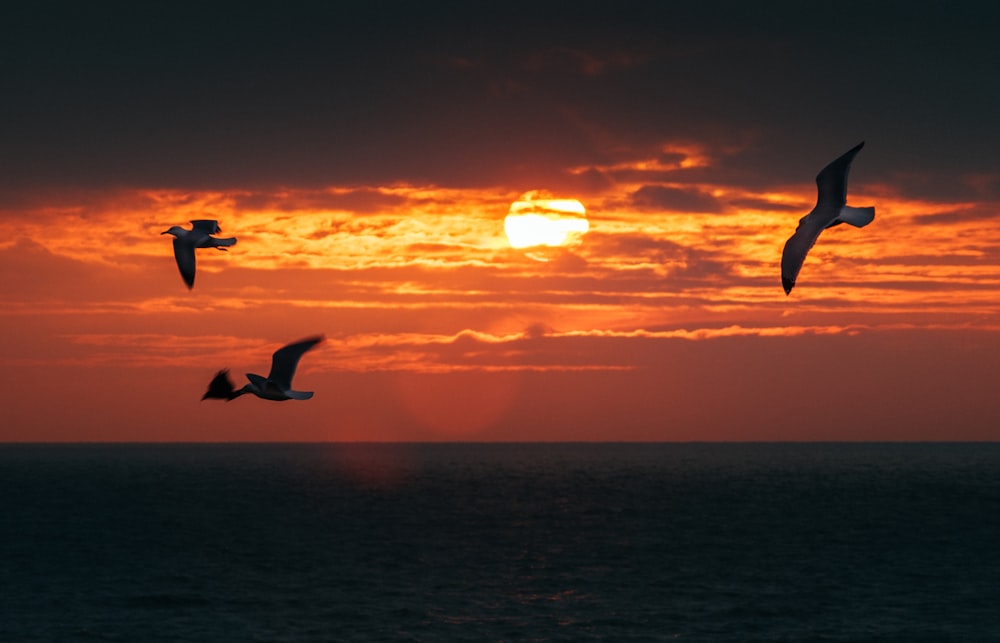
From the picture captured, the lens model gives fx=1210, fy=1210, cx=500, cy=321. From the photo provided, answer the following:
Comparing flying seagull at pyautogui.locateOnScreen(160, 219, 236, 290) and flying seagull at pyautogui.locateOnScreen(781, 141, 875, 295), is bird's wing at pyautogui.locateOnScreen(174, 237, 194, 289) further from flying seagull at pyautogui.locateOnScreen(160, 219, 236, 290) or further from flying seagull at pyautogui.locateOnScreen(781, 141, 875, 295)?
flying seagull at pyautogui.locateOnScreen(781, 141, 875, 295)

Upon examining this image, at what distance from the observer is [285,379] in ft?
108

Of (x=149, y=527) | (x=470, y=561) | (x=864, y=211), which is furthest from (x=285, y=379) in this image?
(x=149, y=527)

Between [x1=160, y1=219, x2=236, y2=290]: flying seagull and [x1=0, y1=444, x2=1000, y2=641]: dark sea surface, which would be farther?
[x1=0, y1=444, x2=1000, y2=641]: dark sea surface

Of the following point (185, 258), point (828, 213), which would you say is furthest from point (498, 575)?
point (828, 213)

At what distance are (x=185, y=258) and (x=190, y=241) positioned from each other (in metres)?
0.61

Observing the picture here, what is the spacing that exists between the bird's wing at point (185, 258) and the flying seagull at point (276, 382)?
403 centimetres

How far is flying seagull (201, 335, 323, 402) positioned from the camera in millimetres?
30344

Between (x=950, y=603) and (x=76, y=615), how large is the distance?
2685 inches

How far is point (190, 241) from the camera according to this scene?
34.5 m

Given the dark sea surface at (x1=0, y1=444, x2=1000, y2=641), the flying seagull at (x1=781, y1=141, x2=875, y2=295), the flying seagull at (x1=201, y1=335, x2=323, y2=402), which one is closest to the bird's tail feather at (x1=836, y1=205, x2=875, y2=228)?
the flying seagull at (x1=781, y1=141, x2=875, y2=295)

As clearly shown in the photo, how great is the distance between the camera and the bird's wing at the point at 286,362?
32.5 metres

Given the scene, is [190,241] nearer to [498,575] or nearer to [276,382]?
[276,382]

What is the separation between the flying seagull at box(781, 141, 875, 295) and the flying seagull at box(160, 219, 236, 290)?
17.7 meters

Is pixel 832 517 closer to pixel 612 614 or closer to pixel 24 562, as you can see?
pixel 612 614
